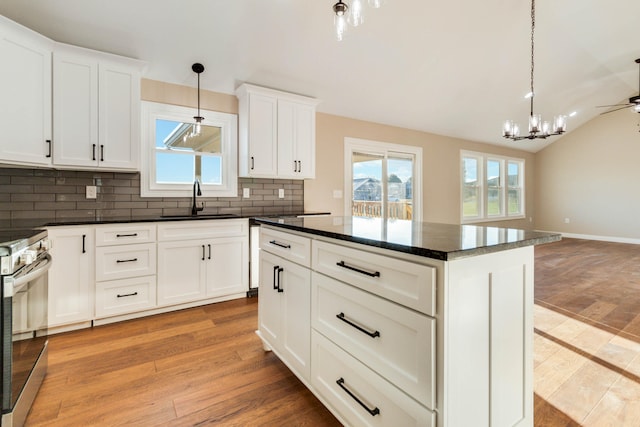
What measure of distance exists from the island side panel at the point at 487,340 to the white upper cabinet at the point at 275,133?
114 inches

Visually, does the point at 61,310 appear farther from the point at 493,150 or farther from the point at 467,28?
the point at 493,150

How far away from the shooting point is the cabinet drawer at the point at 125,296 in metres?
2.63

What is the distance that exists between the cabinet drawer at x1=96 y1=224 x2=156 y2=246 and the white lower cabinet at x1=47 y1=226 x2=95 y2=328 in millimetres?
71

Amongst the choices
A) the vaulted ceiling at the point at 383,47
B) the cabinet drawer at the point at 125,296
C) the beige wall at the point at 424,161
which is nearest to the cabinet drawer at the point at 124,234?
the cabinet drawer at the point at 125,296

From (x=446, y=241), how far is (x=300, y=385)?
1.31 metres

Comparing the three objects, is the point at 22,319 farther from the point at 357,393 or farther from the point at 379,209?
the point at 379,209

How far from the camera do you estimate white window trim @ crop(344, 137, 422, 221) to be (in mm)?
4738

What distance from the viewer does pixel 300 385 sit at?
71.1 inches

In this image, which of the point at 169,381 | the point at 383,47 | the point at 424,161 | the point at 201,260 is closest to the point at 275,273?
the point at 169,381

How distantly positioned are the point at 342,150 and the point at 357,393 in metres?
3.85

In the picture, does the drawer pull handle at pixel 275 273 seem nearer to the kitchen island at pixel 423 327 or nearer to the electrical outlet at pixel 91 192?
the kitchen island at pixel 423 327

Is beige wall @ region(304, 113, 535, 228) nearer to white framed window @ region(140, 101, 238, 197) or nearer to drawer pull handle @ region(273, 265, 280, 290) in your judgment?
white framed window @ region(140, 101, 238, 197)

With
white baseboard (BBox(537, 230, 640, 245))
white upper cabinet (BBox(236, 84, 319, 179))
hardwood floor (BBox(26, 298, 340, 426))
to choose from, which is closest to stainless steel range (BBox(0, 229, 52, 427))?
hardwood floor (BBox(26, 298, 340, 426))

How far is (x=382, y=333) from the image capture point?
45.8 inches
